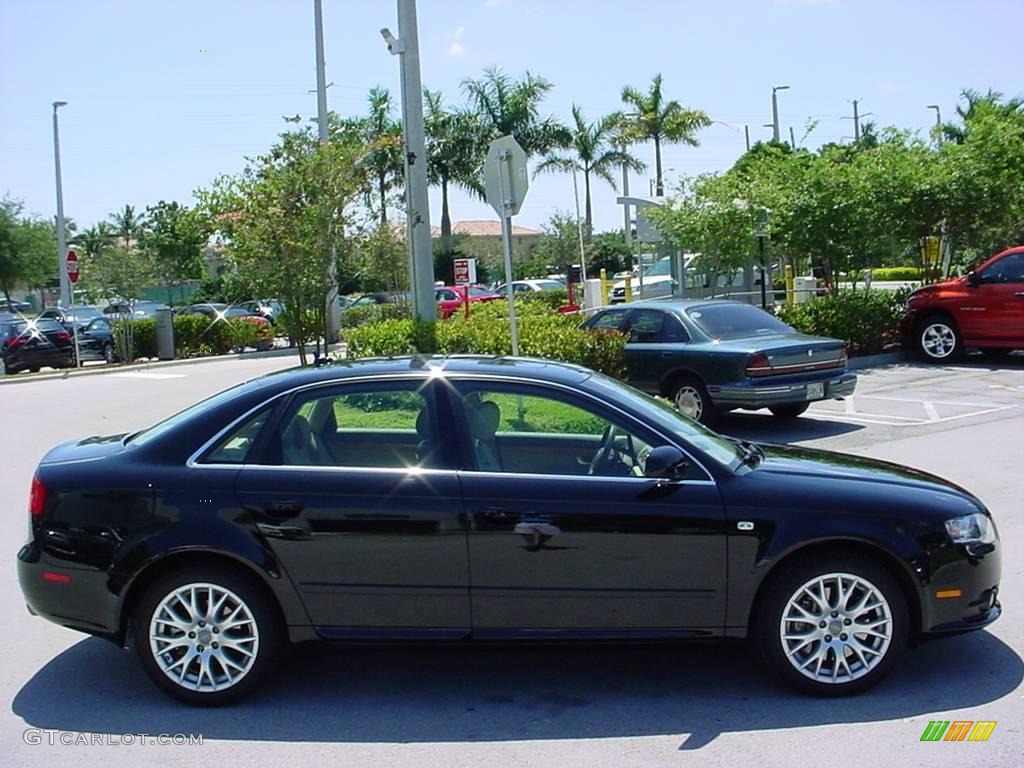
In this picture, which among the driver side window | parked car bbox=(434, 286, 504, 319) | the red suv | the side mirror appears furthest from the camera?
parked car bbox=(434, 286, 504, 319)

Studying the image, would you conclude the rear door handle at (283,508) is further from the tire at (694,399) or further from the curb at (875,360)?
the curb at (875,360)

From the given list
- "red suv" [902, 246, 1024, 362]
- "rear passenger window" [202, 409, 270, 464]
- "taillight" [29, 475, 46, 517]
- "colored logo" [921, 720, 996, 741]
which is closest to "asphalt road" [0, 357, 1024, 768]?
"colored logo" [921, 720, 996, 741]

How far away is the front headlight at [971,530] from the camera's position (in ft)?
16.1

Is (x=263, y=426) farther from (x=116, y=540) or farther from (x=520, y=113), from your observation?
(x=520, y=113)

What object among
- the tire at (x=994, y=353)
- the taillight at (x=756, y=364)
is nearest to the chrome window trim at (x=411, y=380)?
the taillight at (x=756, y=364)

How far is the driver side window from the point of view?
4988 mm

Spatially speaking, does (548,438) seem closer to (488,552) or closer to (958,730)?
(488,552)

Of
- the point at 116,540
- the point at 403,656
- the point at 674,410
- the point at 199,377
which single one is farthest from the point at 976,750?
the point at 199,377

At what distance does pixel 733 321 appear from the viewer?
1286 centimetres

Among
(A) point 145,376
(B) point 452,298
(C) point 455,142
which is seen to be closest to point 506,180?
(A) point 145,376

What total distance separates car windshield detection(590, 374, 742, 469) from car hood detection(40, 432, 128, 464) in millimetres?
2383

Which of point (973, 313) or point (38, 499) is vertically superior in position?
point (973, 313)

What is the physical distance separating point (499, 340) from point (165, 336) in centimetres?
1721

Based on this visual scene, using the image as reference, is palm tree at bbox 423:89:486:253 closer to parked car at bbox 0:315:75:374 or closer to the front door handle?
parked car at bbox 0:315:75:374
